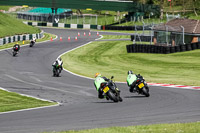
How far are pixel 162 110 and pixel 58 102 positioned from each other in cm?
526

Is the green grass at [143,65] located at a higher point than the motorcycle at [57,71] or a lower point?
lower

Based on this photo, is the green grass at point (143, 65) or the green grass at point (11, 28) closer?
the green grass at point (143, 65)

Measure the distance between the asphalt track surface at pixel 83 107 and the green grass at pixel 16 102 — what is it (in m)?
0.81

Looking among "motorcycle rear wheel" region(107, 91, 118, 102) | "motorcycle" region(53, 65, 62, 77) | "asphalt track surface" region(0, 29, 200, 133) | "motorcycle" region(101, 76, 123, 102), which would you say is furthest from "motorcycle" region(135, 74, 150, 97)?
"motorcycle" region(53, 65, 62, 77)

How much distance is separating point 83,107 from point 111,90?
5.19ft

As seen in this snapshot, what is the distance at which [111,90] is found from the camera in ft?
61.5

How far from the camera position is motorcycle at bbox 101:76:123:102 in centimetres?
1861

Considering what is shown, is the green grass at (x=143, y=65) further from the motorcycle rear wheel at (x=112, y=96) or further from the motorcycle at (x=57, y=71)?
the motorcycle rear wheel at (x=112, y=96)

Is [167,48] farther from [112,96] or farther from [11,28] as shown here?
[11,28]

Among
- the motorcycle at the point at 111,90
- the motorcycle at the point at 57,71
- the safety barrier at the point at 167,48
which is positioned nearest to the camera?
the motorcycle at the point at 111,90

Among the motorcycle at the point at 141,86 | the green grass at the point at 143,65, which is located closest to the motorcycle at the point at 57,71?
the green grass at the point at 143,65

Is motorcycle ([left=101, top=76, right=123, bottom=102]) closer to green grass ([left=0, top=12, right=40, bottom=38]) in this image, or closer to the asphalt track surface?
the asphalt track surface

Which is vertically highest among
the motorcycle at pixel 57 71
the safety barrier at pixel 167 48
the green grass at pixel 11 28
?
the green grass at pixel 11 28

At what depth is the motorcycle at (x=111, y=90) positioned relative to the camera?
61.1 ft
